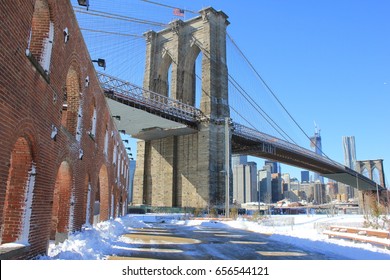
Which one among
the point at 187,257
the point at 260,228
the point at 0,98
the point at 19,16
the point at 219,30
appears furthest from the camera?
the point at 219,30

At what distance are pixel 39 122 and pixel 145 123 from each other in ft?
135

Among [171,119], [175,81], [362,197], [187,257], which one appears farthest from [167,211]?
[362,197]

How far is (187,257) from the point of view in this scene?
31.1 feet

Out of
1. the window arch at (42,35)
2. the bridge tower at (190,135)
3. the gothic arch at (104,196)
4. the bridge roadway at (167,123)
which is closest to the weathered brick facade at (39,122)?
the window arch at (42,35)

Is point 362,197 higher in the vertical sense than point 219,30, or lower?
lower

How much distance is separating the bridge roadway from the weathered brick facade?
89.6 ft

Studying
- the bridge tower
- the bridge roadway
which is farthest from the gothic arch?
the bridge tower

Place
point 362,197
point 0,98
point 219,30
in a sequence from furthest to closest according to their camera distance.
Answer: point 362,197 < point 219,30 < point 0,98

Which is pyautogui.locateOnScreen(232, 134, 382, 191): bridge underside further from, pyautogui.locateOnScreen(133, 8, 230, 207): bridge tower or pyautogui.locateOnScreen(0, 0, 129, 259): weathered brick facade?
pyautogui.locateOnScreen(0, 0, 129, 259): weathered brick facade

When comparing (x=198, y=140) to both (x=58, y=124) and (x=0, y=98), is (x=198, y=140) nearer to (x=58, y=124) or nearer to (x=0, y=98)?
(x=58, y=124)

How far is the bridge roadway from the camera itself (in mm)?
41969

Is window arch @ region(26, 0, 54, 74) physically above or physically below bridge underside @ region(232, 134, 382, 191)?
below

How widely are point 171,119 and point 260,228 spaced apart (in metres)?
27.9

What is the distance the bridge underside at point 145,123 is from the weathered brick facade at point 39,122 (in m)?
28.5
